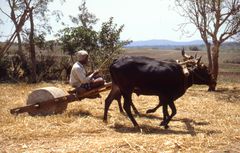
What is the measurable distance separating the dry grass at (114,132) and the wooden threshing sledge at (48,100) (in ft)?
0.71

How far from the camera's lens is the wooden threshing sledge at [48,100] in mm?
10109

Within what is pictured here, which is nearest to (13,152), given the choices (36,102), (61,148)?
(61,148)

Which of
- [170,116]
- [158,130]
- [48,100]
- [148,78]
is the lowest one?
[158,130]

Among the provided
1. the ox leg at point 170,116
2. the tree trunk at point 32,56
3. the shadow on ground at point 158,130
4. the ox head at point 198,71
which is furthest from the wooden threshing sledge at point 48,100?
the tree trunk at point 32,56

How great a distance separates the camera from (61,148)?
7160 millimetres

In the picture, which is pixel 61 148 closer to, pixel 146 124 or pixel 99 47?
pixel 146 124

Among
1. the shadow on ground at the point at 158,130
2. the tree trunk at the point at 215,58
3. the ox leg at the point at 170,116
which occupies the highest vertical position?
the tree trunk at the point at 215,58

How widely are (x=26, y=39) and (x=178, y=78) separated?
16352 millimetres

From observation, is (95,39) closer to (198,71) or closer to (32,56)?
(32,56)

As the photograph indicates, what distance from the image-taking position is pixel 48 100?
399 inches

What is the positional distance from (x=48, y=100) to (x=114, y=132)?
7.33 ft

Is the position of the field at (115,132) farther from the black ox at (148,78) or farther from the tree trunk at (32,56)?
the tree trunk at (32,56)

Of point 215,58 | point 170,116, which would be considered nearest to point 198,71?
point 170,116

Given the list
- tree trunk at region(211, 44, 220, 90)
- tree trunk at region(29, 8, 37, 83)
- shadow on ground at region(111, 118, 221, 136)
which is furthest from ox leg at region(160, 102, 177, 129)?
tree trunk at region(29, 8, 37, 83)
